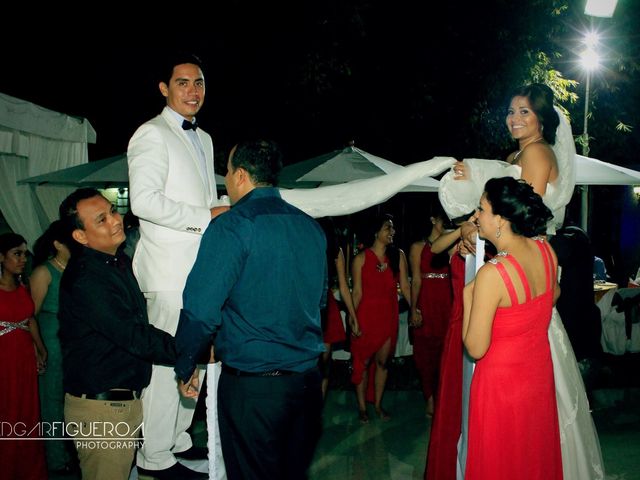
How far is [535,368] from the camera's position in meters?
3.03

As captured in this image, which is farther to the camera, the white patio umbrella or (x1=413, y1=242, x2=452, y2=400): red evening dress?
the white patio umbrella

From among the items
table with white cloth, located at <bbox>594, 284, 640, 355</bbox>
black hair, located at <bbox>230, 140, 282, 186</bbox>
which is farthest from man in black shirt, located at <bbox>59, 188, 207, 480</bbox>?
table with white cloth, located at <bbox>594, 284, 640, 355</bbox>

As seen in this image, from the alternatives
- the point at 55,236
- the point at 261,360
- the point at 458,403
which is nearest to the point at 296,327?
the point at 261,360

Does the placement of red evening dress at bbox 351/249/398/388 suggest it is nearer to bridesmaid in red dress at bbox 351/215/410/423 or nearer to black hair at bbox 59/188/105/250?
bridesmaid in red dress at bbox 351/215/410/423

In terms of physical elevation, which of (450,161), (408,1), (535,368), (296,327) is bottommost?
(535,368)

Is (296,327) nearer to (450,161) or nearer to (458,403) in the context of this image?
(450,161)

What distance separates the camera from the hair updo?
2914 mm

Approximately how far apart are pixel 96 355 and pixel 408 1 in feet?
35.0

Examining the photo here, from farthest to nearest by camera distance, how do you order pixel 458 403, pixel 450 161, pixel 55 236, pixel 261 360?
pixel 55 236, pixel 458 403, pixel 450 161, pixel 261 360

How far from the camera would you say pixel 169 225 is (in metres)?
3.00

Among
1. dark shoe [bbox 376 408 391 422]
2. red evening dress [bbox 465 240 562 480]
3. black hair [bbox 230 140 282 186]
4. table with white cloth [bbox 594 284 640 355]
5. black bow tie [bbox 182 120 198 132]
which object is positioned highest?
black bow tie [bbox 182 120 198 132]

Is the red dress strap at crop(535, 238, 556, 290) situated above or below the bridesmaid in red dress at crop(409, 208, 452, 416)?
above

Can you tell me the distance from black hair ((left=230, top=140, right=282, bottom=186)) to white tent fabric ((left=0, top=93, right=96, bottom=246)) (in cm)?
394

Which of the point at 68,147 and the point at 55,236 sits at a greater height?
the point at 68,147
